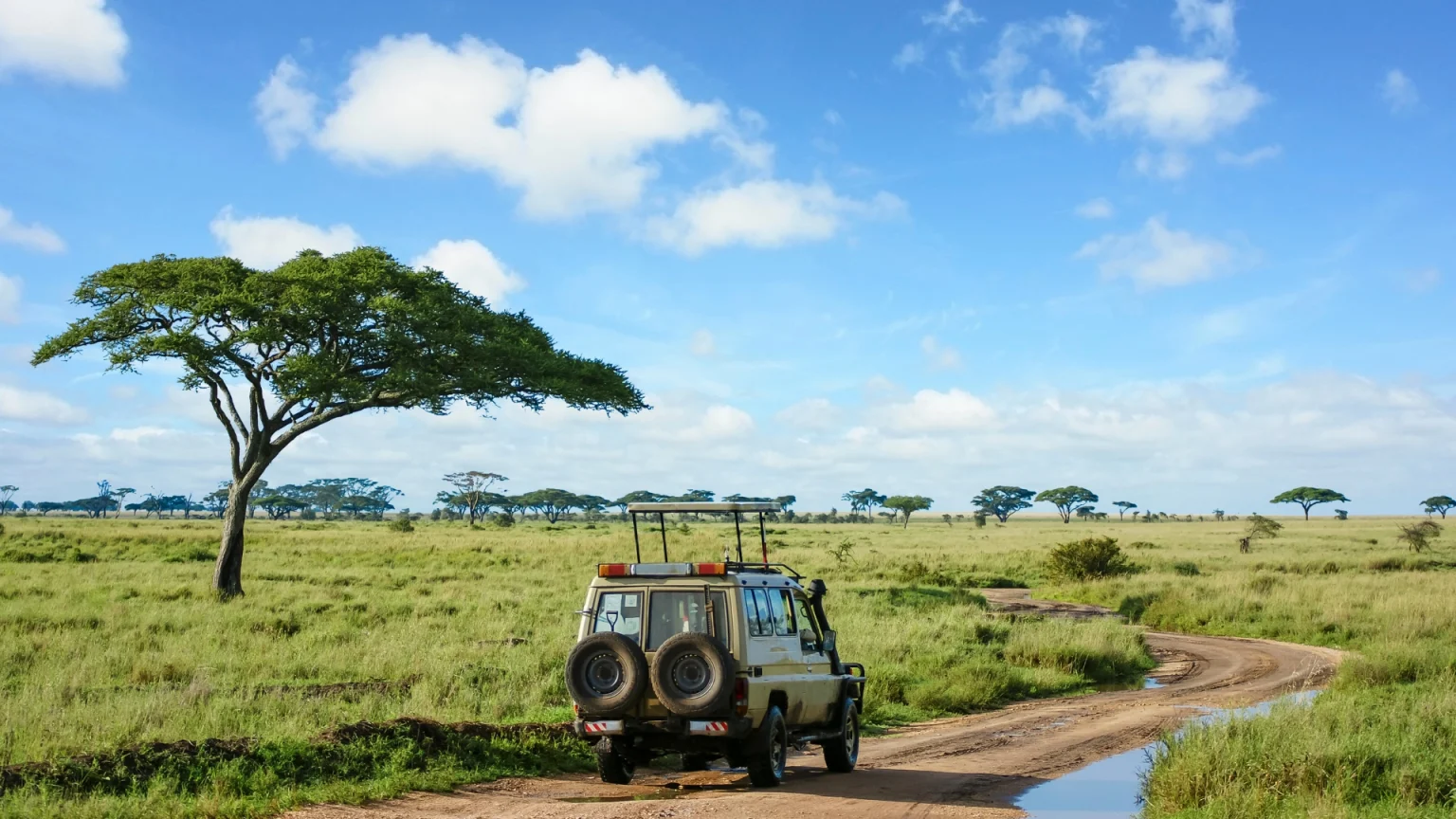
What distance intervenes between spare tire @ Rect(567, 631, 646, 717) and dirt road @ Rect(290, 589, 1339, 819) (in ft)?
2.91

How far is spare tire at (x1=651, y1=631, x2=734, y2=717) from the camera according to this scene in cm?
1051

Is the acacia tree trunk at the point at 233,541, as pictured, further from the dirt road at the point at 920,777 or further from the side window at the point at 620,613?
the side window at the point at 620,613

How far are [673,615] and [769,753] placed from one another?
1608 mm

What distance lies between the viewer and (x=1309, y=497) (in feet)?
441

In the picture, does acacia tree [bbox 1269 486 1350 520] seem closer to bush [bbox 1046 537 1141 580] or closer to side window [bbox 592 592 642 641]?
bush [bbox 1046 537 1141 580]

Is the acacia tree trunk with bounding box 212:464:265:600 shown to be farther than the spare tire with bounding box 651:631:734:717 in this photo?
Yes

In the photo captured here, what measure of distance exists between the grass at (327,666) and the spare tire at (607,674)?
5.91 ft

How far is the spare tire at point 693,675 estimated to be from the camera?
10508 mm

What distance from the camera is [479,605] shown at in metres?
28.8

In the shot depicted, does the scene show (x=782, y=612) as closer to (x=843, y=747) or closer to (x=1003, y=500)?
(x=843, y=747)

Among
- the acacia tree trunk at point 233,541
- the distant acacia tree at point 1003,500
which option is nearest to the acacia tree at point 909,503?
the distant acacia tree at point 1003,500

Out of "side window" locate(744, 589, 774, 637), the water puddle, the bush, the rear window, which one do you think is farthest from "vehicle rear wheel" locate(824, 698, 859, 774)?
the bush

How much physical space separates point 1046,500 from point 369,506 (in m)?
91.3

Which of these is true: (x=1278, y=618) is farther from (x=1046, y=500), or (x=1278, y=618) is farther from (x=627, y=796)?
(x=1046, y=500)
